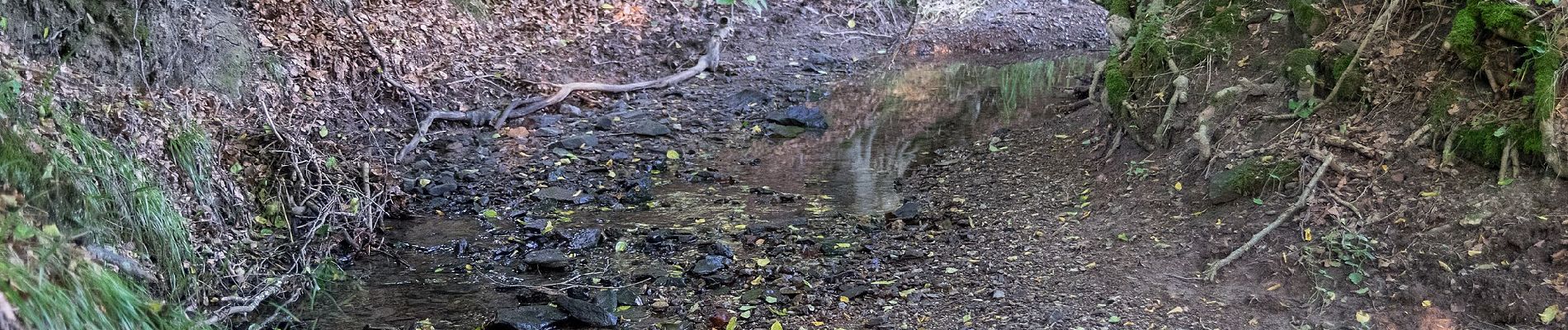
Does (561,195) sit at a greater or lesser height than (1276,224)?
lesser

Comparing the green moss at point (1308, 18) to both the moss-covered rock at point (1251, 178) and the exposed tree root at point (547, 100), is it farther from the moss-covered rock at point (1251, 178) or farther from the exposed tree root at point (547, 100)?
the exposed tree root at point (547, 100)

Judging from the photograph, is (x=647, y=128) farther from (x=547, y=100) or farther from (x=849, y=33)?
(x=849, y=33)

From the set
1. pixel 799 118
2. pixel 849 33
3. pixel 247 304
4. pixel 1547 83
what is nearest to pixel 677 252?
pixel 247 304

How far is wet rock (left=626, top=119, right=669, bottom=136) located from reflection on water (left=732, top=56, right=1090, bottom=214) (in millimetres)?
925

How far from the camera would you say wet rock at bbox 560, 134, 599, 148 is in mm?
7938

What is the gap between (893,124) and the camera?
358 inches

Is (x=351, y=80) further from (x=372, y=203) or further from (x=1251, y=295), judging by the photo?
(x=1251, y=295)

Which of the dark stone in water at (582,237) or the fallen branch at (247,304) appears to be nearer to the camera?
the fallen branch at (247,304)

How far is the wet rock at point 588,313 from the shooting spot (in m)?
4.49

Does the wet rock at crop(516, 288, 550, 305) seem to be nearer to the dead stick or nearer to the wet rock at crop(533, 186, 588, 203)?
the wet rock at crop(533, 186, 588, 203)

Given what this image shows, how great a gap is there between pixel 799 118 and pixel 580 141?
2.17 m

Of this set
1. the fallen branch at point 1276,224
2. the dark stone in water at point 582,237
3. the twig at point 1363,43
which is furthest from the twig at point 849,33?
the fallen branch at point 1276,224

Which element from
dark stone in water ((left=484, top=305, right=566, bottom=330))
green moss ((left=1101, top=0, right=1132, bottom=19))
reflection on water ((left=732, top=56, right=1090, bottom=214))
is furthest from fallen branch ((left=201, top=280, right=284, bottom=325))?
green moss ((left=1101, top=0, right=1132, bottom=19))

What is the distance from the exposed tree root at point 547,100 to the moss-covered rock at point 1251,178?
559 cm
